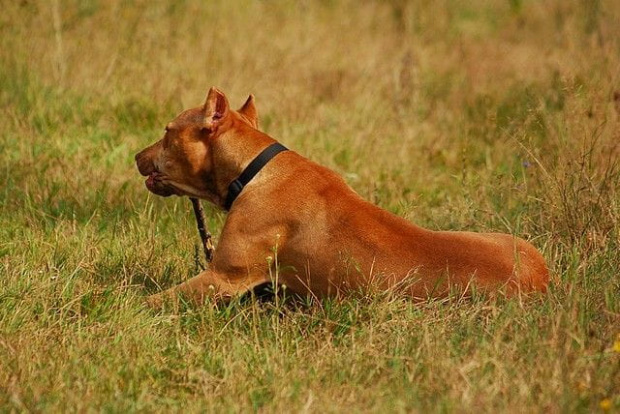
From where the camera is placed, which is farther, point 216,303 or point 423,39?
point 423,39

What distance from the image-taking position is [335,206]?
535 cm


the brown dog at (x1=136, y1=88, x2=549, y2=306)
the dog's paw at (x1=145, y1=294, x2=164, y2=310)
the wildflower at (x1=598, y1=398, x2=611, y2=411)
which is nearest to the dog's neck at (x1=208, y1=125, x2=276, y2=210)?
the brown dog at (x1=136, y1=88, x2=549, y2=306)

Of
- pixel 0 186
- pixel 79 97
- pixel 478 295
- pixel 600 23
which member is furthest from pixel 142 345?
pixel 600 23

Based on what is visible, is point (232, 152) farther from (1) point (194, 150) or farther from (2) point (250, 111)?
(2) point (250, 111)

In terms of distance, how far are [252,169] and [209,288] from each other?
0.64 m

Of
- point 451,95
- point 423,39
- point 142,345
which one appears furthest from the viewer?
point 423,39

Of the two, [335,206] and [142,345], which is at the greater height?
[335,206]

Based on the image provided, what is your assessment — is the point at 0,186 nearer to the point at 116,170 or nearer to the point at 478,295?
the point at 116,170

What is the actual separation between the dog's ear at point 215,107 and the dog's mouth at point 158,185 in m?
0.44

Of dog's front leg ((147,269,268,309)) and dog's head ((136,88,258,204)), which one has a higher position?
dog's head ((136,88,258,204))

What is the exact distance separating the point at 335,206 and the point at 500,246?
80 centimetres

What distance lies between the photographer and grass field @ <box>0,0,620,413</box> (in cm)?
446

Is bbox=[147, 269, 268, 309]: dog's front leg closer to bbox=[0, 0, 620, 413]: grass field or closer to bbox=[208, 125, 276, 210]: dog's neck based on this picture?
bbox=[0, 0, 620, 413]: grass field

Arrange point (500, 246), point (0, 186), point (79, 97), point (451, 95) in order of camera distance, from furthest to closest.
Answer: point (451, 95) < point (79, 97) < point (0, 186) < point (500, 246)
